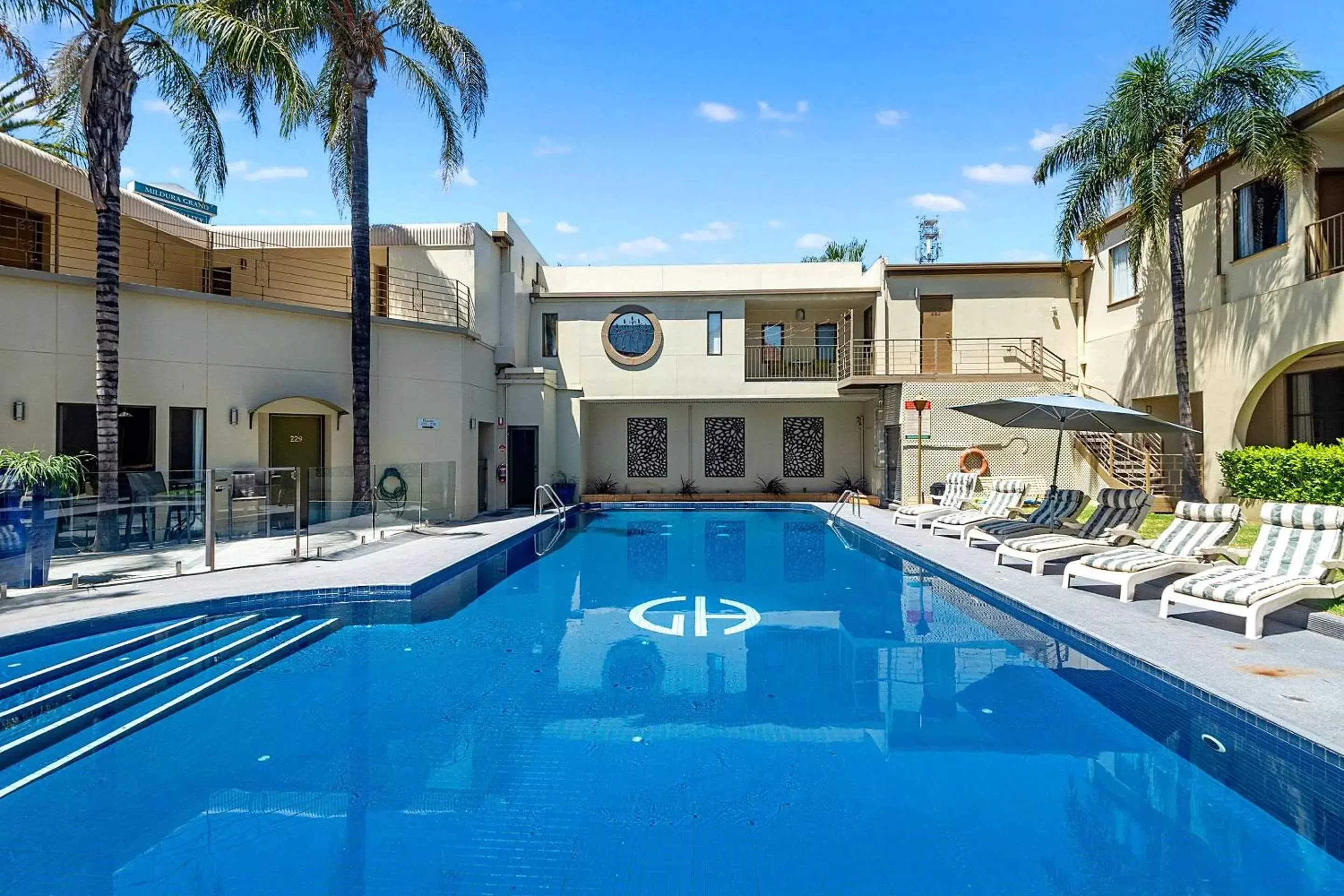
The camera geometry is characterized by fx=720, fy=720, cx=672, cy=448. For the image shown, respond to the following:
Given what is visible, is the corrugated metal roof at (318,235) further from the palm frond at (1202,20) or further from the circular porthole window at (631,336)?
the palm frond at (1202,20)

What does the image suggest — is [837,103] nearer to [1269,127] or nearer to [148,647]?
[1269,127]

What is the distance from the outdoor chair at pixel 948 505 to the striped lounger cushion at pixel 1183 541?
537 centimetres

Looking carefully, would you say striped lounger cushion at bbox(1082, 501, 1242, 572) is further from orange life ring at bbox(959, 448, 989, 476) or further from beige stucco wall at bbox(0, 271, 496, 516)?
beige stucco wall at bbox(0, 271, 496, 516)

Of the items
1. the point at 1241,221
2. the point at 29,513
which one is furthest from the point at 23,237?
the point at 1241,221

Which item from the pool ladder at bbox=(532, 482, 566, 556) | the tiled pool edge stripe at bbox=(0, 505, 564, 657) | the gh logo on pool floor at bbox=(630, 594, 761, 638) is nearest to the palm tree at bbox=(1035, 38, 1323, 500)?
the gh logo on pool floor at bbox=(630, 594, 761, 638)

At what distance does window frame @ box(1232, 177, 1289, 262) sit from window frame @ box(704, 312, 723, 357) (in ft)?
36.4

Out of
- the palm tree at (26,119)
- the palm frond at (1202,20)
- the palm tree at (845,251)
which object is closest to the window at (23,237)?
the palm tree at (26,119)

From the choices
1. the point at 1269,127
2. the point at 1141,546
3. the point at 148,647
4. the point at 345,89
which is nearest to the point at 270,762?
the point at 148,647

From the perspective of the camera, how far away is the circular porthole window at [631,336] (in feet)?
64.8

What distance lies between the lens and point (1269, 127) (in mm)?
11352

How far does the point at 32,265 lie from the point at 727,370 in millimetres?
14832

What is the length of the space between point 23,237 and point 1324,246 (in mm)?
22435

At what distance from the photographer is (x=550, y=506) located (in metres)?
18.3

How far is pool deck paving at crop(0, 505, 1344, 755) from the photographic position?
4.84 meters
